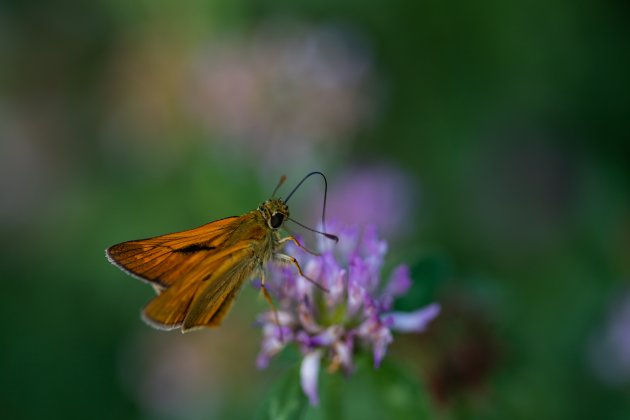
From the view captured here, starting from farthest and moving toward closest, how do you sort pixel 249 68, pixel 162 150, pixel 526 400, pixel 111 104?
1. pixel 111 104
2. pixel 162 150
3. pixel 249 68
4. pixel 526 400

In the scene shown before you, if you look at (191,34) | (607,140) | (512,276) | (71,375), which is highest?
(607,140)

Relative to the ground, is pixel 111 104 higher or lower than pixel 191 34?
lower

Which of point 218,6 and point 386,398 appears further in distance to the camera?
point 218,6

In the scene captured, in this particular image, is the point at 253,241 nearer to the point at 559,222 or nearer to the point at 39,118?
the point at 559,222

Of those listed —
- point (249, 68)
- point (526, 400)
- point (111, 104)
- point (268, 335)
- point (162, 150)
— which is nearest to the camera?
point (268, 335)

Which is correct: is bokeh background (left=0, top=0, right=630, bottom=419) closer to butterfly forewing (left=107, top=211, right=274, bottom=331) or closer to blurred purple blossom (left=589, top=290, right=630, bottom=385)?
blurred purple blossom (left=589, top=290, right=630, bottom=385)

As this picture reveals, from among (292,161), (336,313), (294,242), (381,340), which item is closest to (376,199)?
(292,161)

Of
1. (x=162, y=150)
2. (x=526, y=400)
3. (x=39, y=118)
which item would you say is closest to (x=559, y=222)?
(x=526, y=400)
